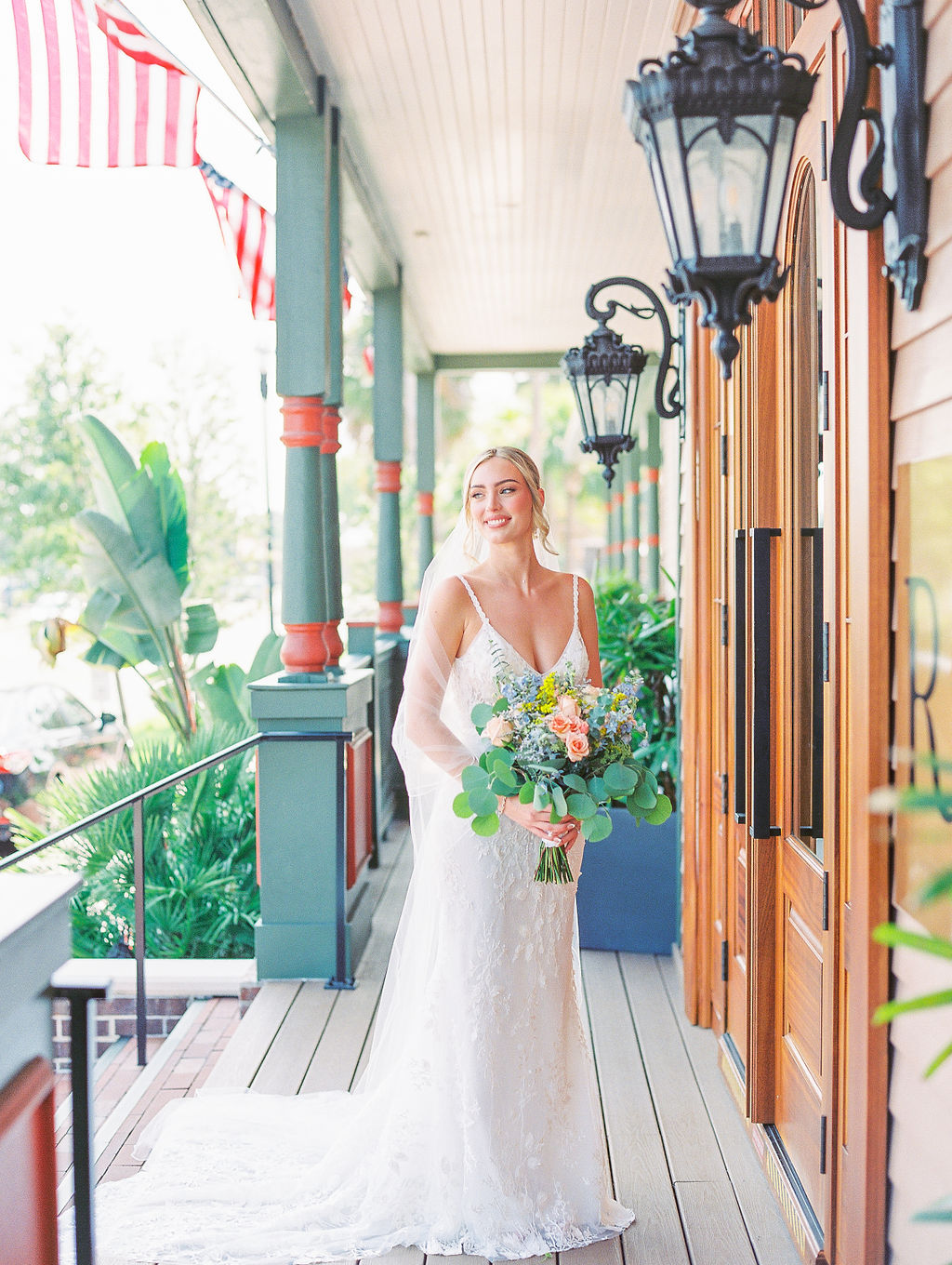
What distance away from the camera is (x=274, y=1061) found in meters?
3.91

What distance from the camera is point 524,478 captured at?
9.94 ft

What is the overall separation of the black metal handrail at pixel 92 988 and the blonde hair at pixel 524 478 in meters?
1.34

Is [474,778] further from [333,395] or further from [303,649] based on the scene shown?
[333,395]

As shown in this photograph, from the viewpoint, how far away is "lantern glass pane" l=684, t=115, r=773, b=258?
1.74 m

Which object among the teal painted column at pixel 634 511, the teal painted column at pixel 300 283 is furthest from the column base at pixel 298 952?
the teal painted column at pixel 634 511

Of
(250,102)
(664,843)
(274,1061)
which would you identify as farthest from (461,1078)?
(250,102)

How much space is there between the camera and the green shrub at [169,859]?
5.81 meters

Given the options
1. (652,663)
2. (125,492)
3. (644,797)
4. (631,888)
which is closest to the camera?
(644,797)

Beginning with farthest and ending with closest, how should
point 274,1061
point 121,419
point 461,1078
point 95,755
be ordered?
point 121,419 < point 95,755 < point 274,1061 < point 461,1078

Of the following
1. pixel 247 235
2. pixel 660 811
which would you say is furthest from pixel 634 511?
pixel 660 811

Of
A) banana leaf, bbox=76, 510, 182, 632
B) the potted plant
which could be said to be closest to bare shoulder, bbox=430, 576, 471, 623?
the potted plant

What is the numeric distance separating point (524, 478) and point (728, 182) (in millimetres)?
1324

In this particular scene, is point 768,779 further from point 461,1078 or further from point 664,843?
point 664,843

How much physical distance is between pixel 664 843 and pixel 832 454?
2869 millimetres
